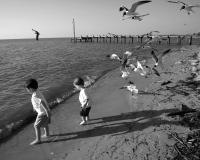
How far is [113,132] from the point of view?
6.06 m

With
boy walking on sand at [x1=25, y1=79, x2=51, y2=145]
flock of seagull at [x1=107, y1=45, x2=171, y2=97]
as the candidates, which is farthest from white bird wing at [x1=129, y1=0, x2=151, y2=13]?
boy walking on sand at [x1=25, y1=79, x2=51, y2=145]

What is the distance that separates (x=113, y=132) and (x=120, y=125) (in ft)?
1.69

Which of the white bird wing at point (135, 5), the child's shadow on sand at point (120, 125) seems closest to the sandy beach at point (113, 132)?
the child's shadow on sand at point (120, 125)

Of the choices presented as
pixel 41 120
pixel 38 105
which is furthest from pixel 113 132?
pixel 38 105

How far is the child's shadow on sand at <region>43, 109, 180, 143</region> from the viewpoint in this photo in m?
6.08

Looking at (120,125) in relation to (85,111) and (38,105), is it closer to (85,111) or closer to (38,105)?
(85,111)

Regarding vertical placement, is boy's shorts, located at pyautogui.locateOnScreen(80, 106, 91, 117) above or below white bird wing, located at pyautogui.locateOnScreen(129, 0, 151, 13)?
below

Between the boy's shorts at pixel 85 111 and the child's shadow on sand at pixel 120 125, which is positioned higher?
the boy's shorts at pixel 85 111

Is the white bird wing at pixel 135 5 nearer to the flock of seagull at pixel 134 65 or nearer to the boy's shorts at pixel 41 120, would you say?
the flock of seagull at pixel 134 65

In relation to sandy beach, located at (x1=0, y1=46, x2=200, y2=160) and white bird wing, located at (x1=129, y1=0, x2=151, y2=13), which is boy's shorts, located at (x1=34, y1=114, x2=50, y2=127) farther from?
white bird wing, located at (x1=129, y1=0, x2=151, y2=13)

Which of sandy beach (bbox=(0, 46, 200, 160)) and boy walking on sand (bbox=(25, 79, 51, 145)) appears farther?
boy walking on sand (bbox=(25, 79, 51, 145))

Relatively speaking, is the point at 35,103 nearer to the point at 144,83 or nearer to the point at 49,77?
the point at 144,83

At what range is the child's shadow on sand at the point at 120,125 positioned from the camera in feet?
20.0

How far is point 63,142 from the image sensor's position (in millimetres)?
5855
